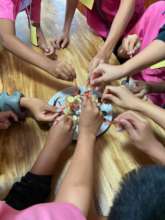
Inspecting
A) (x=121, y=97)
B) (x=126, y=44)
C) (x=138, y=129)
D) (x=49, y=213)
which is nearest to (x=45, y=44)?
(x=126, y=44)

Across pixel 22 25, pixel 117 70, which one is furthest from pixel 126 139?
pixel 22 25

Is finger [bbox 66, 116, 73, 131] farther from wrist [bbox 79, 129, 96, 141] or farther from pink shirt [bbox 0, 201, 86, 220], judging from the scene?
pink shirt [bbox 0, 201, 86, 220]

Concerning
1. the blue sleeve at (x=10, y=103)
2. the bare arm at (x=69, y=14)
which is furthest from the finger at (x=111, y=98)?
the bare arm at (x=69, y=14)

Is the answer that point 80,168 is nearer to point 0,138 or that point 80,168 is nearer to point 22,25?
point 0,138

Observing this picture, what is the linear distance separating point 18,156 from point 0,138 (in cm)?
8

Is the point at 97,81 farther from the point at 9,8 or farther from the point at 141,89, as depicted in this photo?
the point at 9,8

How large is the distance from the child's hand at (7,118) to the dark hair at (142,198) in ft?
1.53

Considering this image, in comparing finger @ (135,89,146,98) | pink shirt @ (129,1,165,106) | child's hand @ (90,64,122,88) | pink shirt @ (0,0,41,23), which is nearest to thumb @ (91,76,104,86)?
child's hand @ (90,64,122,88)

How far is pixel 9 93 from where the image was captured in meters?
0.97

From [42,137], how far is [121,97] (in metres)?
0.22

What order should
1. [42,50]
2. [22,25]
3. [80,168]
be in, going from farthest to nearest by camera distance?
[22,25]
[42,50]
[80,168]

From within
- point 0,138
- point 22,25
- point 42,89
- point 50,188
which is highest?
point 22,25

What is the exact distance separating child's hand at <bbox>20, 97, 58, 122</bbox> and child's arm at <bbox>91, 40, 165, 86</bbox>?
0.46 feet

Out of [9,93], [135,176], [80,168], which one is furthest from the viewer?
[9,93]
